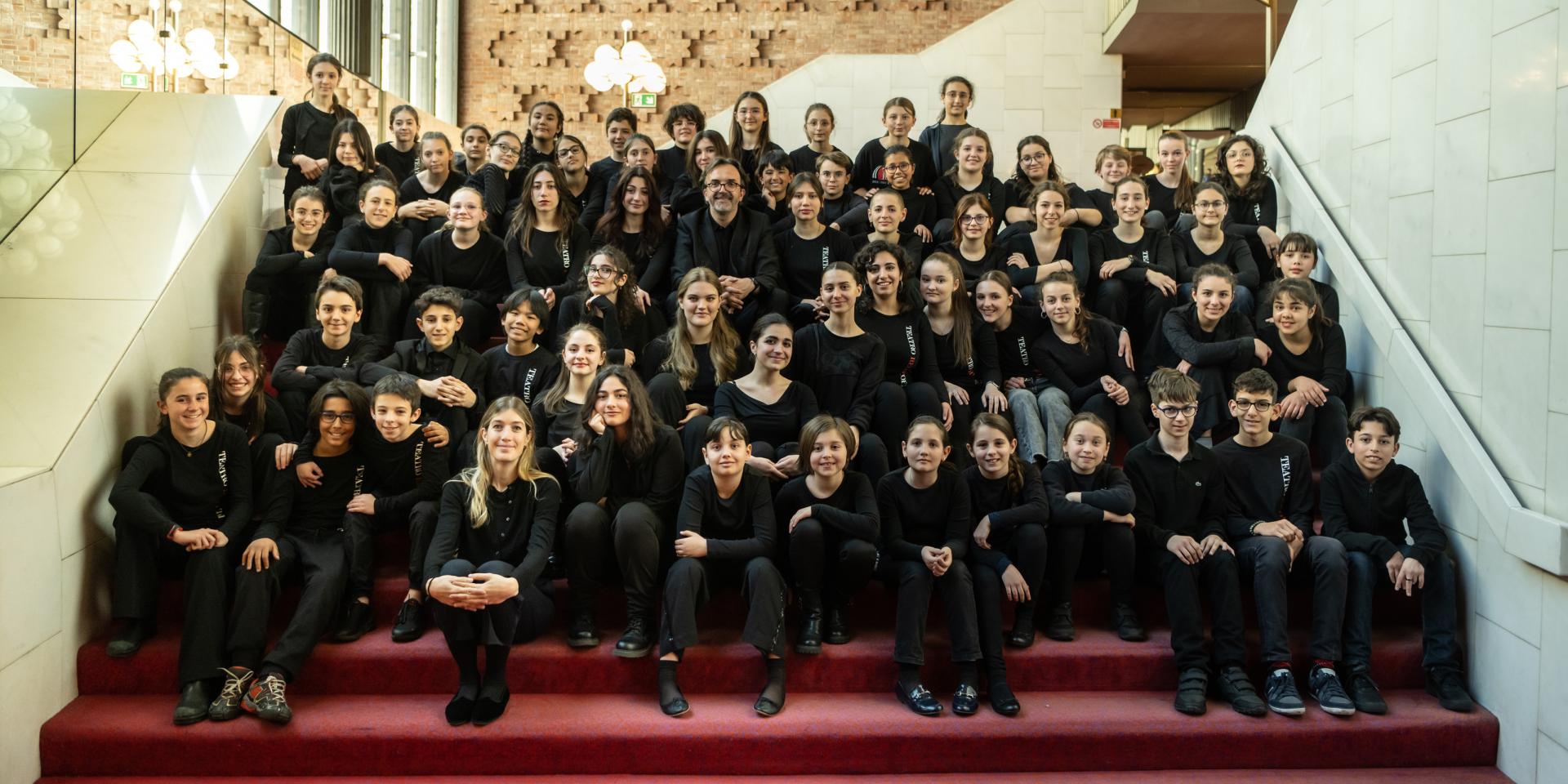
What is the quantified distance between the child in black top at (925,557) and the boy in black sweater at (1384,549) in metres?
1.13

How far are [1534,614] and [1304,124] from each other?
262cm

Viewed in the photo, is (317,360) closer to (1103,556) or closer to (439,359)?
(439,359)

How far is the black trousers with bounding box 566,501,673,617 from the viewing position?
10.7 feet

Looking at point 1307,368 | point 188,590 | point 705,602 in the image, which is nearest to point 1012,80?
point 1307,368

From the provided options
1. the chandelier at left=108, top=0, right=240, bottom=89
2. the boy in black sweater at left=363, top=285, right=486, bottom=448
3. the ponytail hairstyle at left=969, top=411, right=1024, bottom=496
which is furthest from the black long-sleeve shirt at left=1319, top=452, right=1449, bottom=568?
the chandelier at left=108, top=0, right=240, bottom=89

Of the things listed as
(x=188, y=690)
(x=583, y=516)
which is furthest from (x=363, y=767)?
(x=583, y=516)

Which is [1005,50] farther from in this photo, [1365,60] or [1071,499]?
[1071,499]

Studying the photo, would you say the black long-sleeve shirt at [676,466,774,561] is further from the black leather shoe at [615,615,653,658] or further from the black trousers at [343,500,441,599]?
the black trousers at [343,500,441,599]

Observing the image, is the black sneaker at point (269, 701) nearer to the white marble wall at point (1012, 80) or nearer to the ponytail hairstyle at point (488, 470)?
Answer: the ponytail hairstyle at point (488, 470)

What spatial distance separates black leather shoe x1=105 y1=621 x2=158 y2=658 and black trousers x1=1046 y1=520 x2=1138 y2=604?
2727 mm

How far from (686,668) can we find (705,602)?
0.20 m

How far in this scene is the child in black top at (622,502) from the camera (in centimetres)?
326

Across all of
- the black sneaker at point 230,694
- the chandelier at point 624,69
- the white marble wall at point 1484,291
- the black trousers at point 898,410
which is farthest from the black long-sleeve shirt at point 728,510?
the chandelier at point 624,69

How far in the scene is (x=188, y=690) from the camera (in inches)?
118
